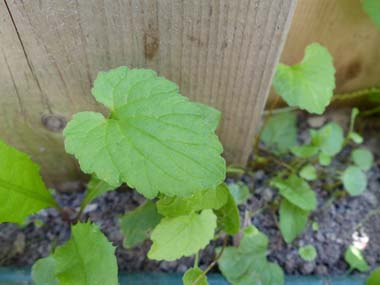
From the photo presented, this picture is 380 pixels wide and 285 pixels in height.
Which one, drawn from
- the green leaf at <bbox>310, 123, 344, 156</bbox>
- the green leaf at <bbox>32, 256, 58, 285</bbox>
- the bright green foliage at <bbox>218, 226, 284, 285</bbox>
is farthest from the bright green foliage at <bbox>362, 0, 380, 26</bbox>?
the green leaf at <bbox>32, 256, 58, 285</bbox>

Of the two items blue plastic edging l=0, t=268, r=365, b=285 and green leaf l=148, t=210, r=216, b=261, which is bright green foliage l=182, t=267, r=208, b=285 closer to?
green leaf l=148, t=210, r=216, b=261

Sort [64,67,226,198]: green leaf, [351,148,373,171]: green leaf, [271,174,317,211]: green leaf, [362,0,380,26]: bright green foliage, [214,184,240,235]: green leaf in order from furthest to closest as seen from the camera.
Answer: [351,148,373,171]: green leaf
[271,174,317,211]: green leaf
[362,0,380,26]: bright green foliage
[214,184,240,235]: green leaf
[64,67,226,198]: green leaf

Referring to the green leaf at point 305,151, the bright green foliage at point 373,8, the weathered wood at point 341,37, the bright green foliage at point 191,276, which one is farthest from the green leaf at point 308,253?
the bright green foliage at point 373,8

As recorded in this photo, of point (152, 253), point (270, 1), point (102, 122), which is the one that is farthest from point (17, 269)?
point (270, 1)

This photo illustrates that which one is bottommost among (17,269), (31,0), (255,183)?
(17,269)

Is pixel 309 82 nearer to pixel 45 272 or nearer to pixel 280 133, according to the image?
pixel 280 133

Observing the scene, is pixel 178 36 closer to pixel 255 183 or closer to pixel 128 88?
pixel 128 88
